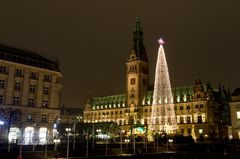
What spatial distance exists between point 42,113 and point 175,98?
300 feet

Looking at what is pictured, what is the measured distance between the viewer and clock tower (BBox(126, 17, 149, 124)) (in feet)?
560

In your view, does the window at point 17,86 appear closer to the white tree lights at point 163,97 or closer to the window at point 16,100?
the window at point 16,100

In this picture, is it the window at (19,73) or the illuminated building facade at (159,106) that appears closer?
the window at (19,73)

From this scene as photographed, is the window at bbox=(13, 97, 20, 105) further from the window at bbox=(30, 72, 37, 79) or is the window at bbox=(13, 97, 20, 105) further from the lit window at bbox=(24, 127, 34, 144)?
the window at bbox=(30, 72, 37, 79)

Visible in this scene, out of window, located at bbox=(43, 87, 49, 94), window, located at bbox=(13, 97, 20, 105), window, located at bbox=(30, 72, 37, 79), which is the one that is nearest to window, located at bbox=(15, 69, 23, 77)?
window, located at bbox=(30, 72, 37, 79)

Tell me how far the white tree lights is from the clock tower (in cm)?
1837

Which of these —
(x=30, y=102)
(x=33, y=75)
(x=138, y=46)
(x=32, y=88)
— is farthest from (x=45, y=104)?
(x=138, y=46)

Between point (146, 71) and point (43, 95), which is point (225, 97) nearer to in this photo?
point (146, 71)

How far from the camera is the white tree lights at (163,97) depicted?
101812 mm

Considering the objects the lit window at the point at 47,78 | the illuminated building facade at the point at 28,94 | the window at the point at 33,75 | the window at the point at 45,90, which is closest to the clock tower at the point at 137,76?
the lit window at the point at 47,78

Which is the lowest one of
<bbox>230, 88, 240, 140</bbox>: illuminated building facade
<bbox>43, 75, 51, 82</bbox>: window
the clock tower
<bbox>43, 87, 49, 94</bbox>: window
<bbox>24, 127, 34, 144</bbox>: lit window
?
<bbox>24, 127, 34, 144</bbox>: lit window

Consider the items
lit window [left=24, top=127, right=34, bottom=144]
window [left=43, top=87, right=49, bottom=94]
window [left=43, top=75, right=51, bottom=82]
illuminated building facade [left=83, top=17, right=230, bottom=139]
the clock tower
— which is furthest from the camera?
the clock tower

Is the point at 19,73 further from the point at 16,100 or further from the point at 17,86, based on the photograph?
the point at 16,100

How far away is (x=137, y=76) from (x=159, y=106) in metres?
30.5
